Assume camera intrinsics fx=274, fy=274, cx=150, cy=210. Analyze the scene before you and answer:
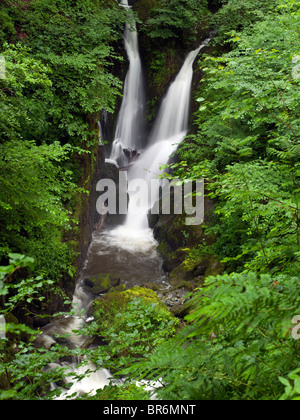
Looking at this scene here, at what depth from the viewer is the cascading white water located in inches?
587

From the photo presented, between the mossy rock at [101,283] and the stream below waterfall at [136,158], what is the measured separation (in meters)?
0.21

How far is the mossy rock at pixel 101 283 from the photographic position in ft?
26.1

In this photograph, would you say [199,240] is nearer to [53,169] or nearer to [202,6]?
[53,169]

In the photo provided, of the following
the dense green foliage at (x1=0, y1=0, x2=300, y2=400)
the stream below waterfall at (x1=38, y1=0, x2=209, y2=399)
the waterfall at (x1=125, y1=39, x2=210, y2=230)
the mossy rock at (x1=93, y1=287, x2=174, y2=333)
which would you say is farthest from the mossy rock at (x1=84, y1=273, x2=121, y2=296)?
the waterfall at (x1=125, y1=39, x2=210, y2=230)

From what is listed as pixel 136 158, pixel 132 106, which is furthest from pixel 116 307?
pixel 132 106

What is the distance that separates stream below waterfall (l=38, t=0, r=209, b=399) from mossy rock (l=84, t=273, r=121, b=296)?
210 mm

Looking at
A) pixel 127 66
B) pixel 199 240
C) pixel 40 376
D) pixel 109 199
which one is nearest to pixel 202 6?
pixel 127 66

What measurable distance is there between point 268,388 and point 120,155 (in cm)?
1386

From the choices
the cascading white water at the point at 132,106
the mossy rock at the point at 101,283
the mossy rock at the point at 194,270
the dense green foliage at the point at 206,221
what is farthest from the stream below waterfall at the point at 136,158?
the dense green foliage at the point at 206,221

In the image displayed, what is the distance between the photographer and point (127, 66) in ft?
48.7

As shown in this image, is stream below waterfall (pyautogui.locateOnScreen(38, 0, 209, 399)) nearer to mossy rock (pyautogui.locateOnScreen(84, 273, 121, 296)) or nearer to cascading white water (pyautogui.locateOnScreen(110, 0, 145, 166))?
cascading white water (pyautogui.locateOnScreen(110, 0, 145, 166))

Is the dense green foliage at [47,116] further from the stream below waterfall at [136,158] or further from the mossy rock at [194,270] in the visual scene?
the mossy rock at [194,270]

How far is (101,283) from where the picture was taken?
320 inches

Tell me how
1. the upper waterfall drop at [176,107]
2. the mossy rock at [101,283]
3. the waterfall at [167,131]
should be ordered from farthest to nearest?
the upper waterfall drop at [176,107], the waterfall at [167,131], the mossy rock at [101,283]
